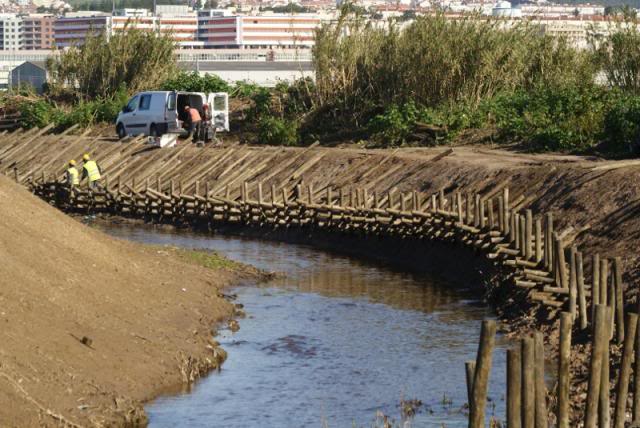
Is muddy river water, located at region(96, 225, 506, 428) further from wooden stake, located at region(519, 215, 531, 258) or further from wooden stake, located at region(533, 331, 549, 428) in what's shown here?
wooden stake, located at region(533, 331, 549, 428)

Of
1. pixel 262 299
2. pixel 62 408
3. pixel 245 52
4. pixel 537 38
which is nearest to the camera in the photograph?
pixel 62 408

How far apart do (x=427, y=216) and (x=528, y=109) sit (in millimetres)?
9979

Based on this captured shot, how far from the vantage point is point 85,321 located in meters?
18.6

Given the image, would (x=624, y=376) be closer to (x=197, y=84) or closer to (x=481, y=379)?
(x=481, y=379)

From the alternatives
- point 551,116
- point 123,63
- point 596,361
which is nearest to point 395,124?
point 551,116

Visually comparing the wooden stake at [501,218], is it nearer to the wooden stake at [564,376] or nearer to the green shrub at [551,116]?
the green shrub at [551,116]

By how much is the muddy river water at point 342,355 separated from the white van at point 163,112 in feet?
56.2

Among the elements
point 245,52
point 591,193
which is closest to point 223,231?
point 591,193

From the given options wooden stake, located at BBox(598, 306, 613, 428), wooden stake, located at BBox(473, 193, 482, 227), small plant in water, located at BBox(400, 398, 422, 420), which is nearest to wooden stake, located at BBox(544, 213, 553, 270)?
wooden stake, located at BBox(473, 193, 482, 227)

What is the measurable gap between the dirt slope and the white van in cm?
2166

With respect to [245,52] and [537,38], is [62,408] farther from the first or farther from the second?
[245,52]

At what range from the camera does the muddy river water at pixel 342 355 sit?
55.7 feet

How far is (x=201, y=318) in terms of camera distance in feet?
71.7

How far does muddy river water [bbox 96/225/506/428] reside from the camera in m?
17.0
